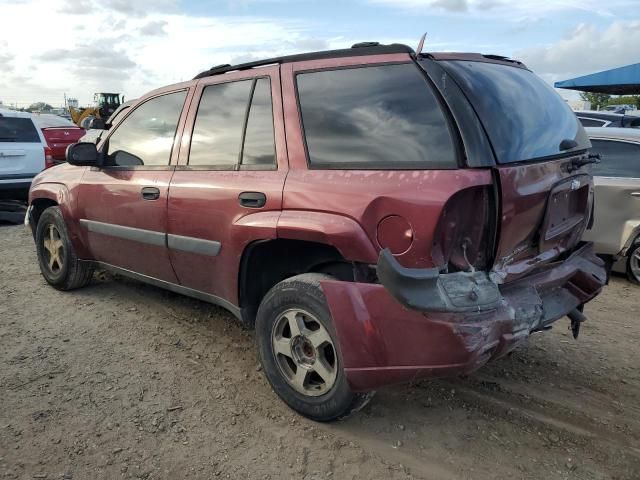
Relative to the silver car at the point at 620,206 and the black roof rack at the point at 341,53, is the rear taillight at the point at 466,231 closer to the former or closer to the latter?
the black roof rack at the point at 341,53

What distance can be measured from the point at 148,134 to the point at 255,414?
226 centimetres

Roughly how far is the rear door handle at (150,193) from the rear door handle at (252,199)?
0.89 meters

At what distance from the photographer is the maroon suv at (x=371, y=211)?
249 cm

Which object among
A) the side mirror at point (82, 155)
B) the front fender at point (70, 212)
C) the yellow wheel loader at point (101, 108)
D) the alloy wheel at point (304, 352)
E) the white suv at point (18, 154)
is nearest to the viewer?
the alloy wheel at point (304, 352)

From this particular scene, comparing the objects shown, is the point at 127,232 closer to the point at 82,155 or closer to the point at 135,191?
the point at 135,191

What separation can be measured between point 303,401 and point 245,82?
6.46 feet

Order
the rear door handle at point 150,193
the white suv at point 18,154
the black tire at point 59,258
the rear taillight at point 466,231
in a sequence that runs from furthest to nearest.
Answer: the white suv at point 18,154
the black tire at point 59,258
the rear door handle at point 150,193
the rear taillight at point 466,231

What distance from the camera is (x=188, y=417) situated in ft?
10.1

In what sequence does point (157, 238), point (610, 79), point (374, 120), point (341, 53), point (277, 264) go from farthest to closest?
1. point (610, 79)
2. point (157, 238)
3. point (277, 264)
4. point (341, 53)
5. point (374, 120)

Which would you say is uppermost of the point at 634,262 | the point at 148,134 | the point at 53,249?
the point at 148,134

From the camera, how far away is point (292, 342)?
3039mm

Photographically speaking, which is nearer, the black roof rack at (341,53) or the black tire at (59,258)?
the black roof rack at (341,53)

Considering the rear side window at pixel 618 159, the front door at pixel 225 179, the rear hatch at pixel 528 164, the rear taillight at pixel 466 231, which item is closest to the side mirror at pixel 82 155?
the front door at pixel 225 179

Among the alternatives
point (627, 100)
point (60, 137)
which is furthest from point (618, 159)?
point (627, 100)
